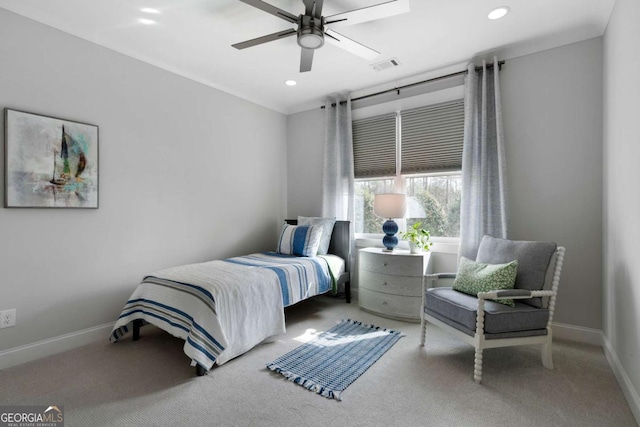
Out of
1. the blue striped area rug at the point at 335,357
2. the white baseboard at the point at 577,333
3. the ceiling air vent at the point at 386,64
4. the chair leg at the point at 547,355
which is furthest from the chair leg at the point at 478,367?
the ceiling air vent at the point at 386,64

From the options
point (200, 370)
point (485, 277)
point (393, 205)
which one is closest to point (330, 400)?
point (200, 370)

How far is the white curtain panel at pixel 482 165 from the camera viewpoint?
2.97 m

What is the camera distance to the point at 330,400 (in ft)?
6.20

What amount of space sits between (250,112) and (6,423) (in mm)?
3657

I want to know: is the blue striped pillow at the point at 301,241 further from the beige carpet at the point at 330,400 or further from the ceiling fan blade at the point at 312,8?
the ceiling fan blade at the point at 312,8

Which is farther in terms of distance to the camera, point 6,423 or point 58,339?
point 58,339

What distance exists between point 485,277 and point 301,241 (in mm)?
1985

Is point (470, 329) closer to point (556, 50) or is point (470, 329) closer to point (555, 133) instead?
point (555, 133)

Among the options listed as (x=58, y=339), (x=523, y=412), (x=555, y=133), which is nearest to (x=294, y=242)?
(x=58, y=339)

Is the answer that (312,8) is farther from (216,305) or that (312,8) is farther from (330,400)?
(330,400)

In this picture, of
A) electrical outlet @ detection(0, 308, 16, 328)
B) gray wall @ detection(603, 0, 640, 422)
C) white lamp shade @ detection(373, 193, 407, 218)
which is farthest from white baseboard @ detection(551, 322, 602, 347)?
electrical outlet @ detection(0, 308, 16, 328)

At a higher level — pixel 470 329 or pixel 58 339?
pixel 470 329

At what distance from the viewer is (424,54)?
3.07m

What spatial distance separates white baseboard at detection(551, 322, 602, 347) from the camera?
8.63 ft
